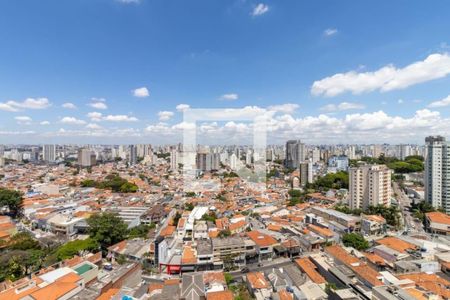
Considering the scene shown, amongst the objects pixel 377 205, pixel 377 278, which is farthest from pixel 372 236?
pixel 377 278

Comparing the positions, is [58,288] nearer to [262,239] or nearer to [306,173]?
[262,239]

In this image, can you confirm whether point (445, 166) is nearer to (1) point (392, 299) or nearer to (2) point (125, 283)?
(1) point (392, 299)

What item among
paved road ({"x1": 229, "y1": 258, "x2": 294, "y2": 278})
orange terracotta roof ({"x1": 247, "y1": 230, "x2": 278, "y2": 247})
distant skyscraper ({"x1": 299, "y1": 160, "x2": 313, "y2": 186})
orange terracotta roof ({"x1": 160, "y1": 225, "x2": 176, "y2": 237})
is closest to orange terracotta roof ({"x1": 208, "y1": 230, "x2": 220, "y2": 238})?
orange terracotta roof ({"x1": 247, "y1": 230, "x2": 278, "y2": 247})

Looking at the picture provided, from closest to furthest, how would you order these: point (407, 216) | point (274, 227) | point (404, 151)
→ point (274, 227) → point (407, 216) → point (404, 151)

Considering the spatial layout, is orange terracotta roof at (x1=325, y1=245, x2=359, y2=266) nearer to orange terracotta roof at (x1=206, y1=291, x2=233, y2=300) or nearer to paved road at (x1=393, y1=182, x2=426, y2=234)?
orange terracotta roof at (x1=206, y1=291, x2=233, y2=300)

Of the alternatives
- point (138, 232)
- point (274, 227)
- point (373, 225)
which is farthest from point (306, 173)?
point (138, 232)

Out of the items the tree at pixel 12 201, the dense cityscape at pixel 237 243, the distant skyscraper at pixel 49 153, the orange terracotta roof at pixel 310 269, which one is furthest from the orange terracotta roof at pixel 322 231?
the distant skyscraper at pixel 49 153
